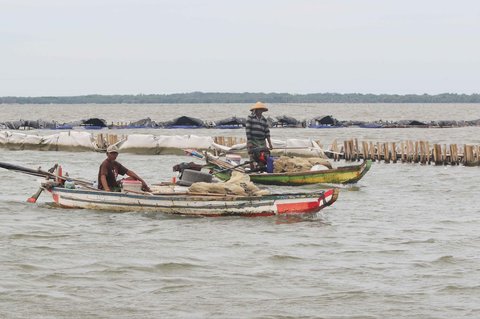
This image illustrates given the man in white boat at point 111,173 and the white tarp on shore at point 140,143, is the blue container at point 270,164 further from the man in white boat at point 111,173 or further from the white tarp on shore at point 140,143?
the white tarp on shore at point 140,143

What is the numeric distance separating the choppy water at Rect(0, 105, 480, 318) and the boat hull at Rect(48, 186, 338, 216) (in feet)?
0.66

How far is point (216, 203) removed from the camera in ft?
59.5

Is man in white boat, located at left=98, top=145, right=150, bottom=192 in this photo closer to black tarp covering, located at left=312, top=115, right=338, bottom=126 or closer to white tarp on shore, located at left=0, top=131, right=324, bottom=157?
white tarp on shore, located at left=0, top=131, right=324, bottom=157

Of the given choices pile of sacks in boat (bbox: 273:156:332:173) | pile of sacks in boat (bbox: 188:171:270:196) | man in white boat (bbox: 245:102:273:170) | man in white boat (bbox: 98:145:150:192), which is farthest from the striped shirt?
man in white boat (bbox: 98:145:150:192)

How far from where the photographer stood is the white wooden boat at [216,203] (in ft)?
58.9

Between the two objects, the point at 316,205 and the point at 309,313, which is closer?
the point at 309,313

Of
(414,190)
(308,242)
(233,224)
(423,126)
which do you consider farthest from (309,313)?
(423,126)

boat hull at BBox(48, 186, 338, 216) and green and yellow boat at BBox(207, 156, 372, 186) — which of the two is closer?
boat hull at BBox(48, 186, 338, 216)

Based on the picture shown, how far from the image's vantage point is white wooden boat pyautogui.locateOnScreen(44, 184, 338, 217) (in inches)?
706

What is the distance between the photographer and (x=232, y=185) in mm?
18625

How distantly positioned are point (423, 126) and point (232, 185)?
51.5 m

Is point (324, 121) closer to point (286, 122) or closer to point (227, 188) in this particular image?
point (286, 122)

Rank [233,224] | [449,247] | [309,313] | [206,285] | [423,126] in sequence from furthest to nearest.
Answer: [423,126]
[233,224]
[449,247]
[206,285]
[309,313]

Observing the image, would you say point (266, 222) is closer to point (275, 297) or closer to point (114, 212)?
point (114, 212)
